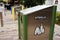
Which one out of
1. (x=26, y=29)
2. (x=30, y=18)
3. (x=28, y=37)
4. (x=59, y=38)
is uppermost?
(x=30, y=18)

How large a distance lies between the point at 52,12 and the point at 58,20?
4353 millimetres

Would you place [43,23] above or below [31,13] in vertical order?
below

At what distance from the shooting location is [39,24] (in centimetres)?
347

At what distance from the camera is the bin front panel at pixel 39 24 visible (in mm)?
3353

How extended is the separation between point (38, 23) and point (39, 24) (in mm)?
44

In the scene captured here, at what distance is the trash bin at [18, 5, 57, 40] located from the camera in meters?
3.30

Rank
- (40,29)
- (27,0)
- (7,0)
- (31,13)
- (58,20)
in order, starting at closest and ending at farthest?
(31,13) → (40,29) → (58,20) → (27,0) → (7,0)

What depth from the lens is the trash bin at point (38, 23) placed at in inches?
130

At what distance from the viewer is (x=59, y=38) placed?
16.8 feet

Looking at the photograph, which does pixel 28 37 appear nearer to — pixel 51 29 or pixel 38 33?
pixel 38 33

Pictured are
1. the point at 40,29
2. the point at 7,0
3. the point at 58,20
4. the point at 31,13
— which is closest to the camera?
the point at 31,13

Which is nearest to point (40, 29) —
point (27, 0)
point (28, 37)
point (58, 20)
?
point (28, 37)

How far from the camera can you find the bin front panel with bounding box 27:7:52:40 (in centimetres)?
335

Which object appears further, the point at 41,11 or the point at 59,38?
the point at 59,38
